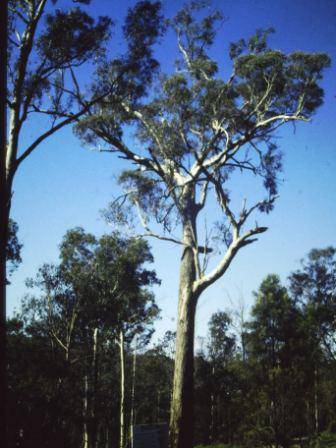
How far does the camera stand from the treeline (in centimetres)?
1088

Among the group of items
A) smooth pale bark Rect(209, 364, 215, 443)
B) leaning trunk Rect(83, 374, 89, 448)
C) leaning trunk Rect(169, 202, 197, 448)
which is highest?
leaning trunk Rect(169, 202, 197, 448)

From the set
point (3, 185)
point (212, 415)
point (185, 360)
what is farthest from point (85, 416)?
point (3, 185)

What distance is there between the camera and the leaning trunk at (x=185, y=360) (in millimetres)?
6527

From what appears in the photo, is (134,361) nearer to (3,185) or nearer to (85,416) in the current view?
(85,416)

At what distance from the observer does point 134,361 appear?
22562 millimetres

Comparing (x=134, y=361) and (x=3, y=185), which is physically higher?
(x=3, y=185)

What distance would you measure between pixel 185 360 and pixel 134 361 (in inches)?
658

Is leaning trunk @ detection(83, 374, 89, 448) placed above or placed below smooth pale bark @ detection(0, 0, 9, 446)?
below

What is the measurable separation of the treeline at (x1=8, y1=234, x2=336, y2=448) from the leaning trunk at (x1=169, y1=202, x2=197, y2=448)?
14.4ft

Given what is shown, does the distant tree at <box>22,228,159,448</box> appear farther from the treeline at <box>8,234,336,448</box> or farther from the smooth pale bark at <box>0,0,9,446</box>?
the smooth pale bark at <box>0,0,9,446</box>

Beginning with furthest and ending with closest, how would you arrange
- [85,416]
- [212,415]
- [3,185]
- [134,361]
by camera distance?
[212,415], [134,361], [85,416], [3,185]

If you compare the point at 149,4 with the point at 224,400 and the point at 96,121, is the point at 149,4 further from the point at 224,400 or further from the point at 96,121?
the point at 224,400

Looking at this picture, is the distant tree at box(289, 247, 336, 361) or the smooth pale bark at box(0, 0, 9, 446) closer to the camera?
the smooth pale bark at box(0, 0, 9, 446)

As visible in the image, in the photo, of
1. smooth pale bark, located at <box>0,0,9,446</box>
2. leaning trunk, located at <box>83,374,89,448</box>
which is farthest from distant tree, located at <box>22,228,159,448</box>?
smooth pale bark, located at <box>0,0,9,446</box>
